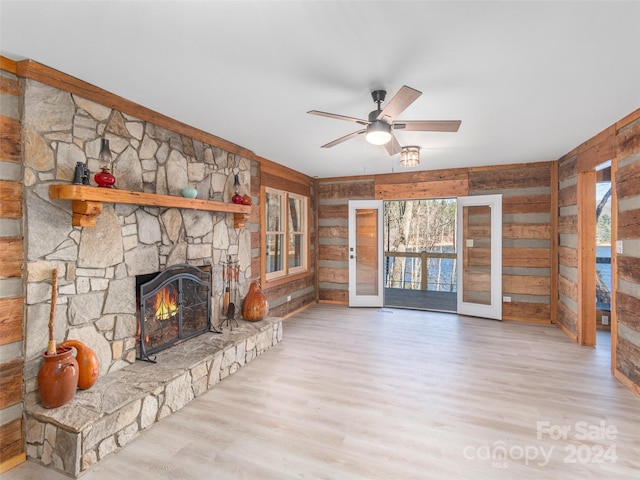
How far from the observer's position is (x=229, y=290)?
4129 mm

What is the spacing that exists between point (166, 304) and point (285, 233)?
8.56ft

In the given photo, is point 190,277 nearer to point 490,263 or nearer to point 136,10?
point 136,10

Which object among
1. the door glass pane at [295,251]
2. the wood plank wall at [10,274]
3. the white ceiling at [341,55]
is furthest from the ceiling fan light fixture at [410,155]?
the wood plank wall at [10,274]

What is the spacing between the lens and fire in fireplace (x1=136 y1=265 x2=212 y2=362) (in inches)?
119

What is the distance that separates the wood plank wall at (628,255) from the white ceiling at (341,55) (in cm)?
29

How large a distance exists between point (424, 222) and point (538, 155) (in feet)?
15.2

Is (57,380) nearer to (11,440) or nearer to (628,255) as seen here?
(11,440)

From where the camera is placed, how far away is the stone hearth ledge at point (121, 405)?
6.65 feet

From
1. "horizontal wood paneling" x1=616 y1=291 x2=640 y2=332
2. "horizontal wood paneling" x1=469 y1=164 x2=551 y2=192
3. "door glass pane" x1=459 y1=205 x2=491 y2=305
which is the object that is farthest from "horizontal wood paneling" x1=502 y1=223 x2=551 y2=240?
"horizontal wood paneling" x1=616 y1=291 x2=640 y2=332

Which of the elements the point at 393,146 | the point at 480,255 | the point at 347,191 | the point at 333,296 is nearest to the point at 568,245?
the point at 480,255

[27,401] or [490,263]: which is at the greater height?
[490,263]

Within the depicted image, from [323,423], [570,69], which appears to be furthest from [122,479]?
[570,69]

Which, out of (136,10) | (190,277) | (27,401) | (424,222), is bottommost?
(27,401)

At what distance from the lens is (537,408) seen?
271 cm
